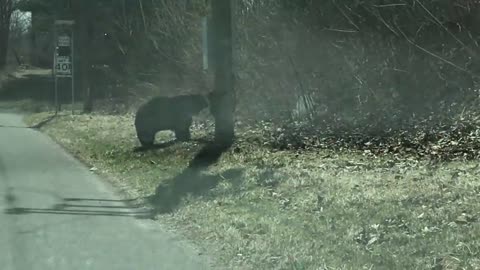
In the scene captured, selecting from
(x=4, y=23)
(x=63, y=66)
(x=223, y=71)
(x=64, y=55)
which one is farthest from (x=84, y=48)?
(x=4, y=23)

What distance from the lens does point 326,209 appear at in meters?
8.05

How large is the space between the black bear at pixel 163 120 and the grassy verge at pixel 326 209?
103 inches

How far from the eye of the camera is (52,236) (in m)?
7.89

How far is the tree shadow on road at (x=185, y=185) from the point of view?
9.84m

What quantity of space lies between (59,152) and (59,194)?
6.39 meters

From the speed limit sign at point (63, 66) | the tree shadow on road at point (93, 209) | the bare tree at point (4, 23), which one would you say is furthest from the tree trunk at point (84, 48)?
the bare tree at point (4, 23)

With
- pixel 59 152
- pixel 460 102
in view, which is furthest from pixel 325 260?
pixel 59 152

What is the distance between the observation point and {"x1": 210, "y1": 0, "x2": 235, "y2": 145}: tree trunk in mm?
13688

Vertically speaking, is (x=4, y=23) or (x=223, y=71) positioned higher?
(x=223, y=71)

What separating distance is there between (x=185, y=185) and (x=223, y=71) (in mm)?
3709

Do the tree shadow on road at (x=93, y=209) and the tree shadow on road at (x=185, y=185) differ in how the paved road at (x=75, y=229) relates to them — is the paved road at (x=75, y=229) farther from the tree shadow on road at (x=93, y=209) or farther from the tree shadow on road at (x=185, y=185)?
the tree shadow on road at (x=185, y=185)

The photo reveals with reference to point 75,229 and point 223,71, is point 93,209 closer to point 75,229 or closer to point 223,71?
point 75,229

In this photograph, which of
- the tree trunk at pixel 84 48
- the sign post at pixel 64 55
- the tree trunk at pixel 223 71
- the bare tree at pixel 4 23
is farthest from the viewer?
the bare tree at pixel 4 23

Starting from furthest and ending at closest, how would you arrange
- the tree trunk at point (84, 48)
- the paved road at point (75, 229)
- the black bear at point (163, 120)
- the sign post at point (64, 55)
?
the sign post at point (64, 55), the tree trunk at point (84, 48), the black bear at point (163, 120), the paved road at point (75, 229)
